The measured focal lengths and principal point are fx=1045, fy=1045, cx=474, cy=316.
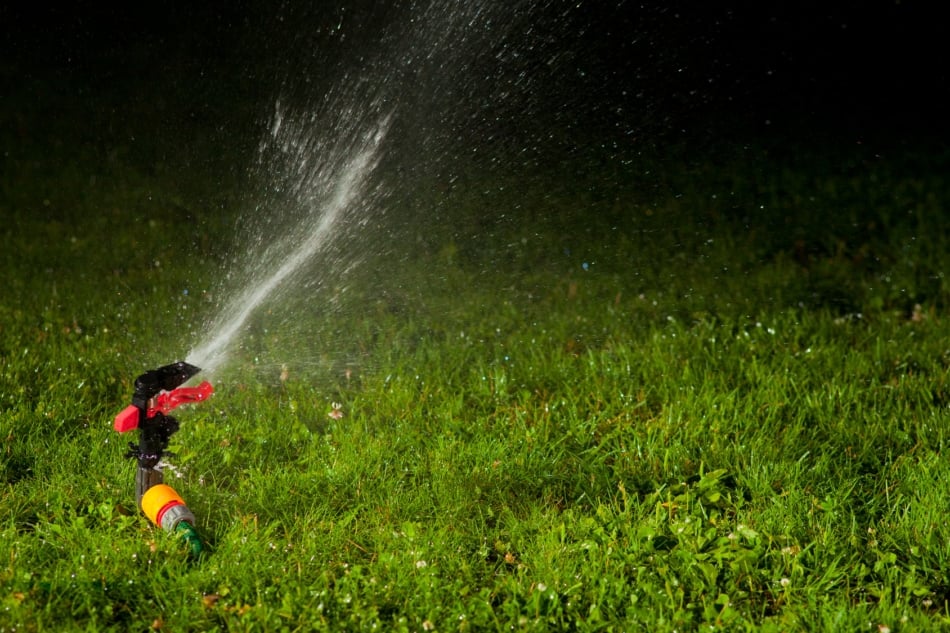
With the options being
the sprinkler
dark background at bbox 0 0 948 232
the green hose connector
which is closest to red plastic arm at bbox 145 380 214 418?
the sprinkler

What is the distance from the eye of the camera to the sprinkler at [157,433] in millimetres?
2963

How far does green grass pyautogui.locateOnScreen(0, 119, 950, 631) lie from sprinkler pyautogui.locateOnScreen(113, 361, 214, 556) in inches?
3.1

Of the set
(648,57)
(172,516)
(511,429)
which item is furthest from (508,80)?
(172,516)

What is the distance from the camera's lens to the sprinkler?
2963 millimetres

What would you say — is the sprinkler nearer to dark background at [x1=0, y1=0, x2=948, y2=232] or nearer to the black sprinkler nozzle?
the black sprinkler nozzle

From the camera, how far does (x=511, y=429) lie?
3.82 meters

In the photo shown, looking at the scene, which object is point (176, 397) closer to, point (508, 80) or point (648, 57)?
point (508, 80)

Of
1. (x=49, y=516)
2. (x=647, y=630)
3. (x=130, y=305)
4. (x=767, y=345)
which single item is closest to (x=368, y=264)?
(x=130, y=305)

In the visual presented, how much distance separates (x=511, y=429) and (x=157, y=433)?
51.2 inches

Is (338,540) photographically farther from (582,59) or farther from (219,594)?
(582,59)

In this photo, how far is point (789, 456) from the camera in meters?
3.60

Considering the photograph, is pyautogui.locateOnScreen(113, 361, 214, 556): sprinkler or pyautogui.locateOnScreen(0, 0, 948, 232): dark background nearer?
pyautogui.locateOnScreen(113, 361, 214, 556): sprinkler

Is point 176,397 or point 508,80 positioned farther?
point 508,80

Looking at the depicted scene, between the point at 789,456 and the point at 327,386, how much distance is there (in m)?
1.80
